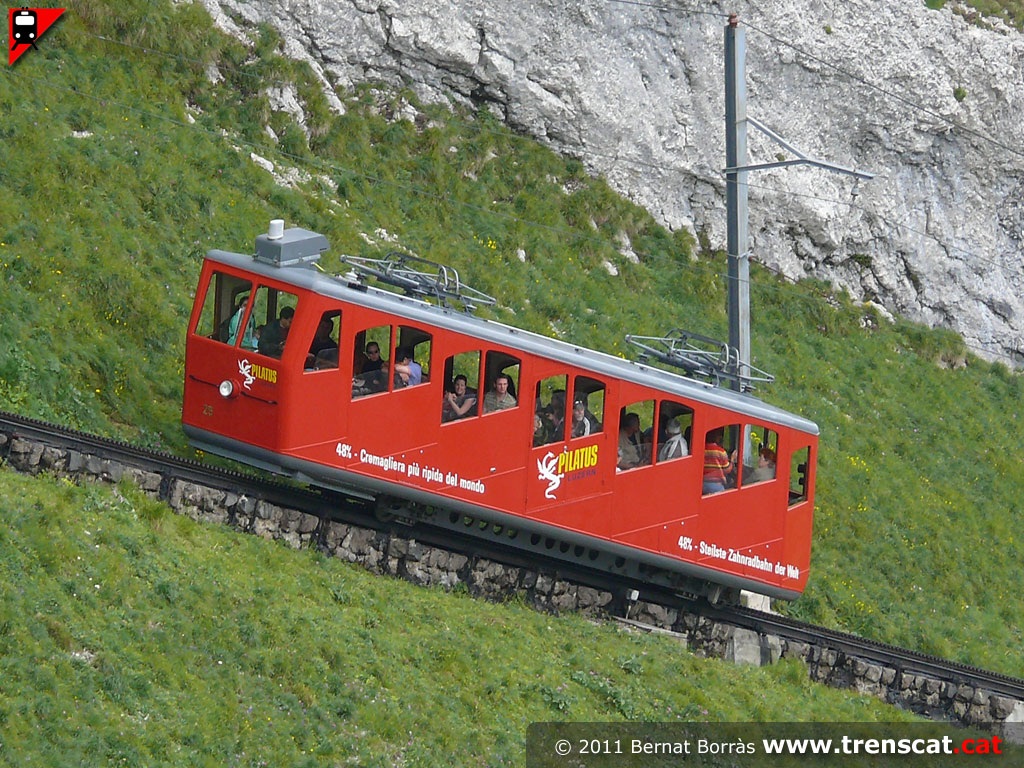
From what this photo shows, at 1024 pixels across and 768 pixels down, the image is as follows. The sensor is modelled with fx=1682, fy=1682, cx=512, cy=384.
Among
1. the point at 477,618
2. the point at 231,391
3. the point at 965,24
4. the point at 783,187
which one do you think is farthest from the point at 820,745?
the point at 965,24

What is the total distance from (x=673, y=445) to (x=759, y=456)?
1504 mm

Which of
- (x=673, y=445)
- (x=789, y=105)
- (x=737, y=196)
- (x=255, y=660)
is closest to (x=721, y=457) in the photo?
(x=673, y=445)

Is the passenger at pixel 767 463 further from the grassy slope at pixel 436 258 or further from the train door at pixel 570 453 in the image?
the grassy slope at pixel 436 258

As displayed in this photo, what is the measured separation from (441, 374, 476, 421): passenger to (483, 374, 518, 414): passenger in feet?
0.54

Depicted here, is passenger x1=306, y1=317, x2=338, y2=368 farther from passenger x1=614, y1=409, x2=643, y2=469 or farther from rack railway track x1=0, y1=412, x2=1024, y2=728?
passenger x1=614, y1=409, x2=643, y2=469

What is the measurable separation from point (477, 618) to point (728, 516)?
4.24 m

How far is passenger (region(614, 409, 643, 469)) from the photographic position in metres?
20.5

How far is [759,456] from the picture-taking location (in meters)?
21.8

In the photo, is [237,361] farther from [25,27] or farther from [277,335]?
[25,27]

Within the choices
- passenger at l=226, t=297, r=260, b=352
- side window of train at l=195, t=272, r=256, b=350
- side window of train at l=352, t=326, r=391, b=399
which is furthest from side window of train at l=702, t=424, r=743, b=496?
side window of train at l=195, t=272, r=256, b=350

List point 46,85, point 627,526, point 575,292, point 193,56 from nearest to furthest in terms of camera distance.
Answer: point 627,526, point 46,85, point 193,56, point 575,292

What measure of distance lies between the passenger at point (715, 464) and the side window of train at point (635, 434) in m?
0.84

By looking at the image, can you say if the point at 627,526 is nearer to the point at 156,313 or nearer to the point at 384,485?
the point at 384,485

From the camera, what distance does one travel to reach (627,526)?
20.8 m
